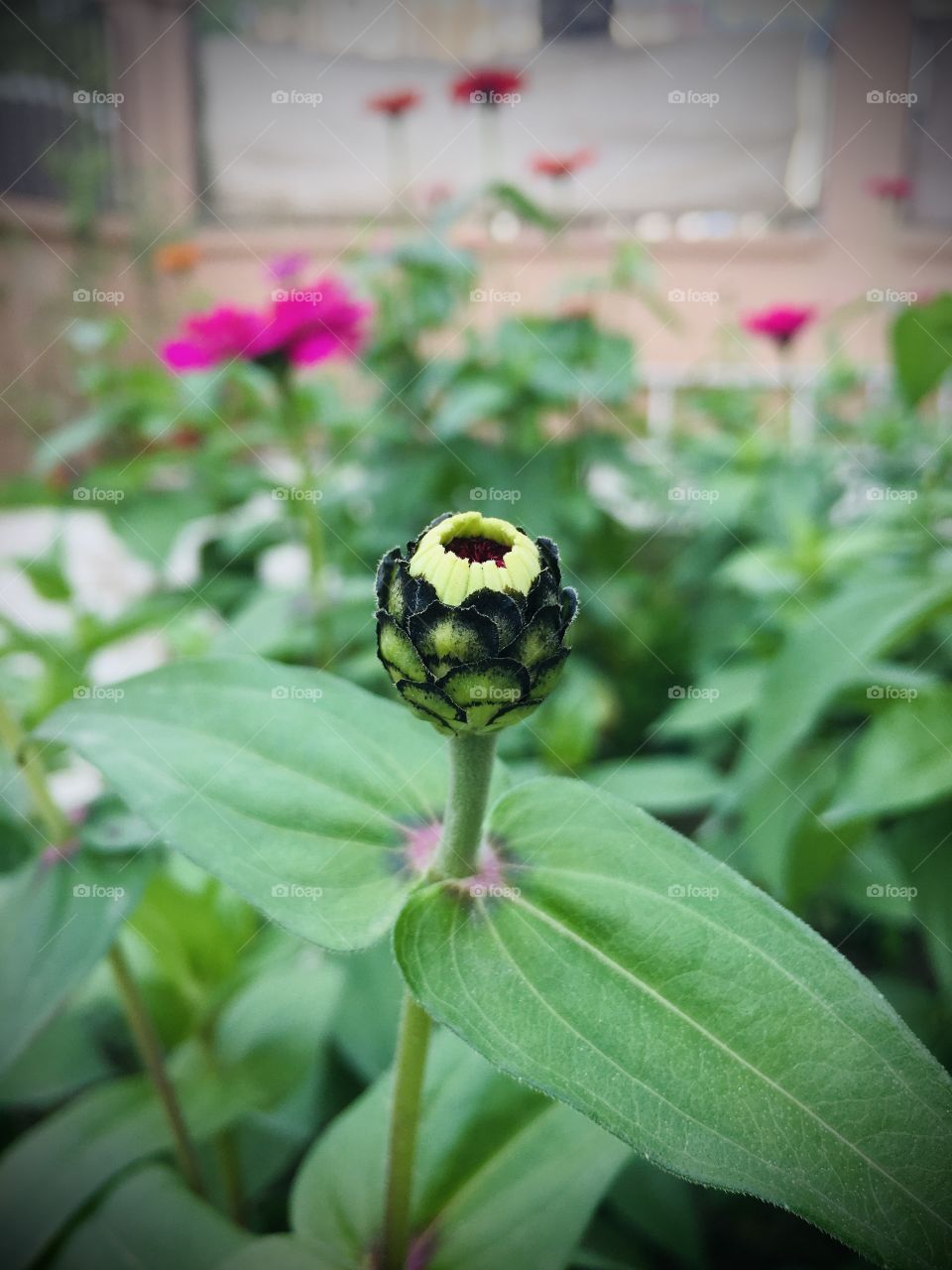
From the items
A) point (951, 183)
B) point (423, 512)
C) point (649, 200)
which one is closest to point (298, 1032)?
point (423, 512)

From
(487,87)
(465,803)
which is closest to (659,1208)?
(465,803)

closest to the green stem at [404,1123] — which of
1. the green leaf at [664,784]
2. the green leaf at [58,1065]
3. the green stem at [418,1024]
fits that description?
the green stem at [418,1024]

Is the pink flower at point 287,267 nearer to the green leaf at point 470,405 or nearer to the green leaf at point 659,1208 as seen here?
the green leaf at point 470,405

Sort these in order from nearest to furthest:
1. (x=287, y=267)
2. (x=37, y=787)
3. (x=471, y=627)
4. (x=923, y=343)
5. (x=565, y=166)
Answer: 1. (x=471, y=627)
2. (x=37, y=787)
3. (x=923, y=343)
4. (x=287, y=267)
5. (x=565, y=166)

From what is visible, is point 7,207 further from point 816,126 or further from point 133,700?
point 133,700

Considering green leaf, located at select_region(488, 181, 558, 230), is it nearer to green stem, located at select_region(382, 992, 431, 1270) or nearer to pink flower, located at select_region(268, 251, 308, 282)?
pink flower, located at select_region(268, 251, 308, 282)

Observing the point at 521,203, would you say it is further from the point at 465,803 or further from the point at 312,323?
the point at 465,803
